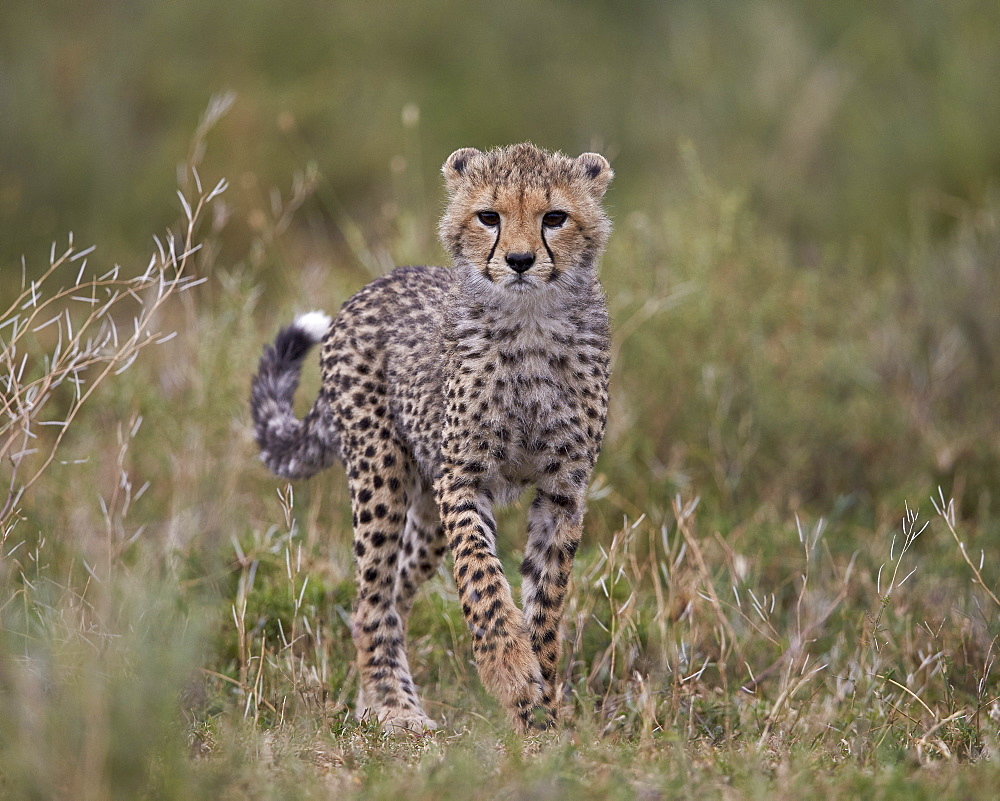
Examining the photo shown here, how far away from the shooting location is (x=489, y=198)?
3020 mm

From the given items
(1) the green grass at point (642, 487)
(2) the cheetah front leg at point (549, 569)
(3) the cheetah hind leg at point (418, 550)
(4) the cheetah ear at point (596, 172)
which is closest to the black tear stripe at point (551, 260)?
(4) the cheetah ear at point (596, 172)

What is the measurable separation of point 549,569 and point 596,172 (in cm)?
105

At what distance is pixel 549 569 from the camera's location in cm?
318

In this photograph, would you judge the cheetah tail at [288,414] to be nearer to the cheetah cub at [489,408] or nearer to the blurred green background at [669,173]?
the cheetah cub at [489,408]

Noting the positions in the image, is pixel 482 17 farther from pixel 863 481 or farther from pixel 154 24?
pixel 863 481

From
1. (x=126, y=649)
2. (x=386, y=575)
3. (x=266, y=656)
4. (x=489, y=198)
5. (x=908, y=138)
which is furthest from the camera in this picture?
(x=908, y=138)

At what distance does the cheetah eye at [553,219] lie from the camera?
9.87 feet

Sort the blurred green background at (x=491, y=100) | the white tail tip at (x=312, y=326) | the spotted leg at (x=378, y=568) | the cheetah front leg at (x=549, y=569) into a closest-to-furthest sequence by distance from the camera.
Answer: the cheetah front leg at (x=549, y=569)
the spotted leg at (x=378, y=568)
the white tail tip at (x=312, y=326)
the blurred green background at (x=491, y=100)


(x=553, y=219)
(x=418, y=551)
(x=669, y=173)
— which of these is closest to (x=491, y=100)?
(x=669, y=173)

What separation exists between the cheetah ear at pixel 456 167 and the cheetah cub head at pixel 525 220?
0.01 meters

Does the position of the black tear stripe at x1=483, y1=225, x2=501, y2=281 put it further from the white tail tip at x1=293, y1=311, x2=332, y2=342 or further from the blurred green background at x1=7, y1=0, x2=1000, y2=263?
the blurred green background at x1=7, y1=0, x2=1000, y2=263

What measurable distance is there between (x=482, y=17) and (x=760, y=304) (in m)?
7.14

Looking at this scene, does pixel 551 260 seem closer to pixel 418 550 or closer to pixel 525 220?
pixel 525 220

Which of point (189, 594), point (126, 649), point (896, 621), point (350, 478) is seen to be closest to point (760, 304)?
point (896, 621)
